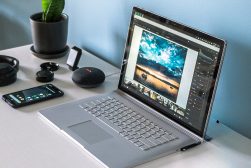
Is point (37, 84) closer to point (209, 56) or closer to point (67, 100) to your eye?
point (67, 100)

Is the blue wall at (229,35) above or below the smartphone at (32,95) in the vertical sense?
above

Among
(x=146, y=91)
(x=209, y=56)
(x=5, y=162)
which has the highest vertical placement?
(x=209, y=56)

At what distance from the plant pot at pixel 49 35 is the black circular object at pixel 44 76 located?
6.7 inches

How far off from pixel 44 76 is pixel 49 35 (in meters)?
0.20

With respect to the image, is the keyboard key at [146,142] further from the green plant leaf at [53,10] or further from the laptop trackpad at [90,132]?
the green plant leaf at [53,10]

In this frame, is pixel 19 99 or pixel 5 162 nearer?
pixel 5 162

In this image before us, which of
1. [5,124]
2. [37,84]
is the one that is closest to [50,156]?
[5,124]

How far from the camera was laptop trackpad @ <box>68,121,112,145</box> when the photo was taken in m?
1.15

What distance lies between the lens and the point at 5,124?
121 cm

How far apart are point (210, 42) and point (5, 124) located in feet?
1.94

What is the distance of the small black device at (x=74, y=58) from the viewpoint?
1.54 metres

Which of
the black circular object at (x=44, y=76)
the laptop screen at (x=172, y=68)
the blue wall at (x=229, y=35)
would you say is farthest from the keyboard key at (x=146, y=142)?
the black circular object at (x=44, y=76)

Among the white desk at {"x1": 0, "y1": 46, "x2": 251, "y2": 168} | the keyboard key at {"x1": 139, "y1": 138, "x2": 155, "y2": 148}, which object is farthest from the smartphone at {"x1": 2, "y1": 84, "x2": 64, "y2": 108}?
the keyboard key at {"x1": 139, "y1": 138, "x2": 155, "y2": 148}

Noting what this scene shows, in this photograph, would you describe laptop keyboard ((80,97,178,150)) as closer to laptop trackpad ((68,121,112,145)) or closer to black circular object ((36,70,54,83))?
laptop trackpad ((68,121,112,145))
